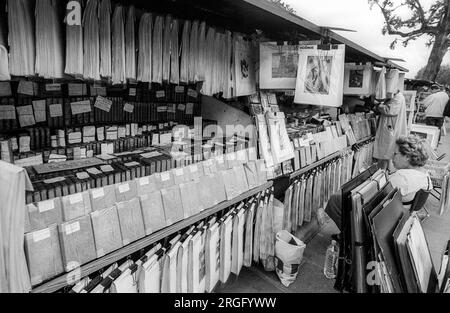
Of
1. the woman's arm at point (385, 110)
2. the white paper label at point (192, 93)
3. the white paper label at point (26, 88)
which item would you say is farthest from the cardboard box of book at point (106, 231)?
the woman's arm at point (385, 110)

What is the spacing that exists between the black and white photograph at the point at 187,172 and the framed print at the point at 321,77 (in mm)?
14

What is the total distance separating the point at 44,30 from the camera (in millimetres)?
1718

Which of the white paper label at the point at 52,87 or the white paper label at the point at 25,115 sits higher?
the white paper label at the point at 52,87

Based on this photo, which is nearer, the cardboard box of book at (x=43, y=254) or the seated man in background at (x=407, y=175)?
the cardboard box of book at (x=43, y=254)

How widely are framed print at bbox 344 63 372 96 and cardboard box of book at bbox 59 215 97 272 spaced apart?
489cm

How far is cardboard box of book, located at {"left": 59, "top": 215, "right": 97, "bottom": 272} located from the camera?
63.9 inches

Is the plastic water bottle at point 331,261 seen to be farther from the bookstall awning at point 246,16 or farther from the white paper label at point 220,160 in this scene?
the bookstall awning at point 246,16

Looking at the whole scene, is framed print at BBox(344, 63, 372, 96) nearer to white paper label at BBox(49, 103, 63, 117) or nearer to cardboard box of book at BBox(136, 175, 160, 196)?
cardboard box of book at BBox(136, 175, 160, 196)

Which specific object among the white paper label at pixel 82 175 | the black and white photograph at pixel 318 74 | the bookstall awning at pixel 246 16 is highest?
the bookstall awning at pixel 246 16

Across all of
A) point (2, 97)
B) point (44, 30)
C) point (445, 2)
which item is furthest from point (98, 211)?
point (445, 2)

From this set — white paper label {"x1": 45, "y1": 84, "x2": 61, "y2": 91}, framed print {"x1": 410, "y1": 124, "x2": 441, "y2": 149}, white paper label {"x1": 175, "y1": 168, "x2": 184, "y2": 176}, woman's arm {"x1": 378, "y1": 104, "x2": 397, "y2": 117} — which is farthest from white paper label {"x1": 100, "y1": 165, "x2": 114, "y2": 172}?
framed print {"x1": 410, "y1": 124, "x2": 441, "y2": 149}

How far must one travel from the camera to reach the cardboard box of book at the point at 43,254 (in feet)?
4.86

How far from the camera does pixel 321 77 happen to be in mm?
2932

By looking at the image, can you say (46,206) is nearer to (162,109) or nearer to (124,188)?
(124,188)
